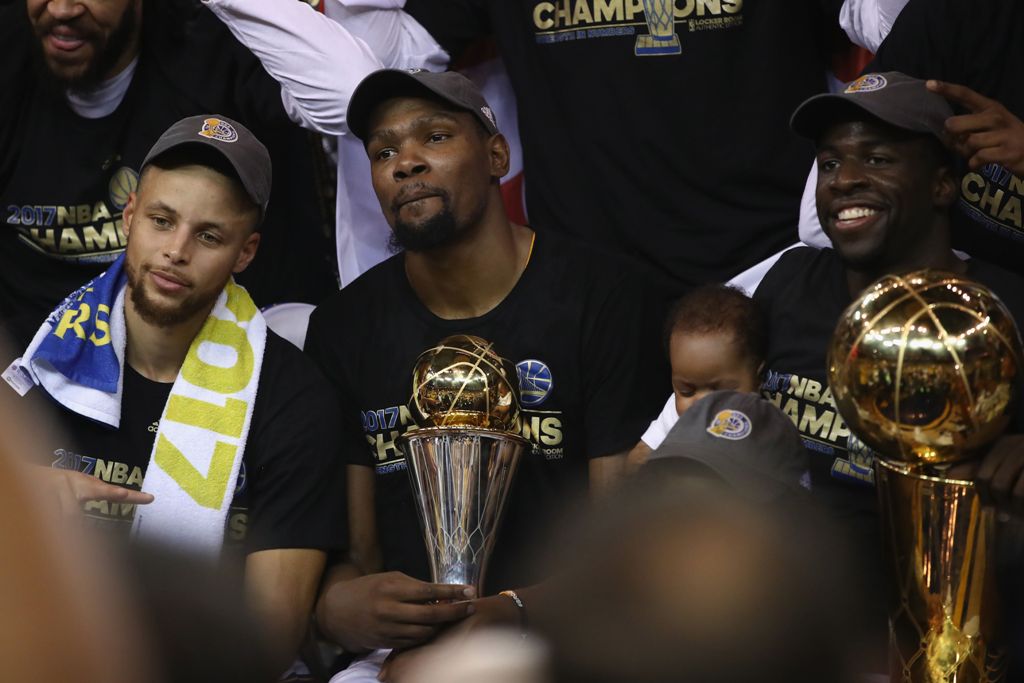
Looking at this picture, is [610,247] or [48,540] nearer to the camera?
[48,540]

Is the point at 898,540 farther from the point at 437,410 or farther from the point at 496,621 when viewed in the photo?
the point at 437,410

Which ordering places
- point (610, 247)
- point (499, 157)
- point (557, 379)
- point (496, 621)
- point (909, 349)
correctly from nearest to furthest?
point (909, 349) → point (496, 621) → point (557, 379) → point (499, 157) → point (610, 247)

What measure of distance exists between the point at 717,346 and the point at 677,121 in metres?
0.71

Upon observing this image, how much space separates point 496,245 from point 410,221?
19 centimetres

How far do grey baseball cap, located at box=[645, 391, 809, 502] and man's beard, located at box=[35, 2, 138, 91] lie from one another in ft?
6.07

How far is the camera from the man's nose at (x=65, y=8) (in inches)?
137

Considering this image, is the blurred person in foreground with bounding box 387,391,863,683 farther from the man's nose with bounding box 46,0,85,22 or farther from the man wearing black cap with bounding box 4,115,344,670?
the man's nose with bounding box 46,0,85,22

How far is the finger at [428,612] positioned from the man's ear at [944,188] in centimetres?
118

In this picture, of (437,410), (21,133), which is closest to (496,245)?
(437,410)

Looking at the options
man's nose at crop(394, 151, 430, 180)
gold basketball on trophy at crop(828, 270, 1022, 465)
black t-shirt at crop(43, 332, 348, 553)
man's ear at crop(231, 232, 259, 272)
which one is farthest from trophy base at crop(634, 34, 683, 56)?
gold basketball on trophy at crop(828, 270, 1022, 465)

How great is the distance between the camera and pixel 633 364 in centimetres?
296

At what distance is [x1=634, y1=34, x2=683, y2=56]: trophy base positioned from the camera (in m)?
3.28

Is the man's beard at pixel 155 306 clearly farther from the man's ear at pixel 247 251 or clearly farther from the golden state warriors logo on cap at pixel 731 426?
Result: the golden state warriors logo on cap at pixel 731 426

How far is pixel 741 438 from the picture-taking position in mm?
2275
